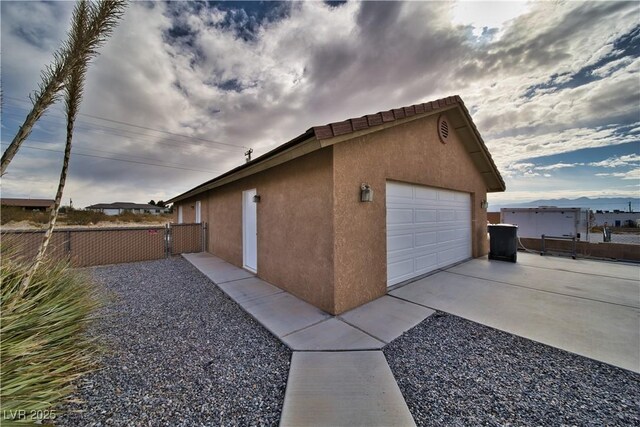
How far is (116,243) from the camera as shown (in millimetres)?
8633

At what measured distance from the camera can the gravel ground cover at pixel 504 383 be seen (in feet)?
6.48

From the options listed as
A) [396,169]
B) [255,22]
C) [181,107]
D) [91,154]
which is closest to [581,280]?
[396,169]

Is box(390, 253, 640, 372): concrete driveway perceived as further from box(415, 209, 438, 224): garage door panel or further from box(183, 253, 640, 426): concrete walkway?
box(415, 209, 438, 224): garage door panel

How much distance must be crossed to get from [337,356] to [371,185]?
299 cm

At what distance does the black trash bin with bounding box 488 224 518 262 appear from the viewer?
7.62 m

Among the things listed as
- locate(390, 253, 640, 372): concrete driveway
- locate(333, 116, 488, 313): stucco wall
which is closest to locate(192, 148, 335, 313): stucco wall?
locate(333, 116, 488, 313): stucco wall

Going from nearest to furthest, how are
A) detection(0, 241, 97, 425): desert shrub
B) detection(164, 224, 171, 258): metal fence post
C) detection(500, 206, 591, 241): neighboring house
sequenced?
detection(0, 241, 97, 425): desert shrub
detection(164, 224, 171, 258): metal fence post
detection(500, 206, 591, 241): neighboring house

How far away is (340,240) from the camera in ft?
13.0

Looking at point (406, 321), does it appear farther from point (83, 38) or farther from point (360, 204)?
point (83, 38)

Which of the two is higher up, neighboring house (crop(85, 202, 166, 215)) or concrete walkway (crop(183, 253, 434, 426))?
neighboring house (crop(85, 202, 166, 215))

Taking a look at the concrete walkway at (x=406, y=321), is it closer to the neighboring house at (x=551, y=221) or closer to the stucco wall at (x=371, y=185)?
the stucco wall at (x=371, y=185)

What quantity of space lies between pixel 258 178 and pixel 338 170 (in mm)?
3187

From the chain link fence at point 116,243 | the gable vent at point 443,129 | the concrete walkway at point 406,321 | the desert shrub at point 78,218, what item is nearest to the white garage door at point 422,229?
the concrete walkway at point 406,321

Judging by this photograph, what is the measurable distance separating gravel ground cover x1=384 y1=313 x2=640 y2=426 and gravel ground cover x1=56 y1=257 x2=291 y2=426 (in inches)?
57.5
